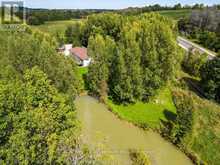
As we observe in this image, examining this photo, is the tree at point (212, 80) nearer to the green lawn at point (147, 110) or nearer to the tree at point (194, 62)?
the green lawn at point (147, 110)

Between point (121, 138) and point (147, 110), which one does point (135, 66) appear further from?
point (121, 138)

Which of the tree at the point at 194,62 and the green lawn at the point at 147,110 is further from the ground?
the tree at the point at 194,62

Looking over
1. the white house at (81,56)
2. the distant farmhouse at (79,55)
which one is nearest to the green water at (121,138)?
the distant farmhouse at (79,55)

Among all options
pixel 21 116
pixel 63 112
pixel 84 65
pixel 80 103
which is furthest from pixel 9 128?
pixel 84 65

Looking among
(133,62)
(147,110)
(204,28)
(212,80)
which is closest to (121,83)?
(133,62)

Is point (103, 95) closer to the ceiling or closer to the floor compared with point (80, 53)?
closer to the floor

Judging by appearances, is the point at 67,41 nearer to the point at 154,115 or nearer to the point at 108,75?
the point at 108,75
